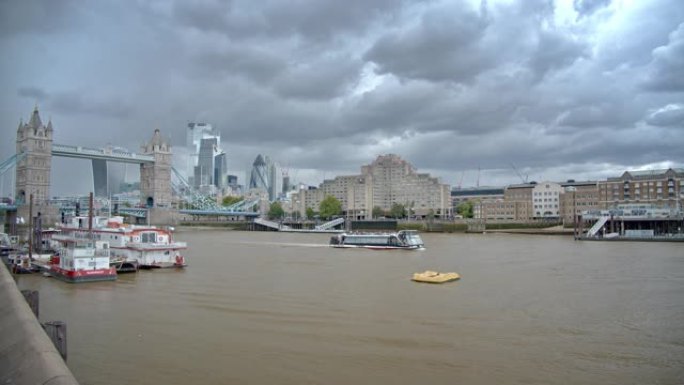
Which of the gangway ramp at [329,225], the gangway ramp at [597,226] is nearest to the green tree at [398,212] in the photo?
the gangway ramp at [329,225]

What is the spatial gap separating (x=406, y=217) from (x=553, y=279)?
13467cm

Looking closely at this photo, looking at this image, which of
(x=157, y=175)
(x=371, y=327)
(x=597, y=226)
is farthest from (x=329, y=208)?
(x=371, y=327)

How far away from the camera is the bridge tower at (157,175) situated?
148 metres

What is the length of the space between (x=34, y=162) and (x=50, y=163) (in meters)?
3.62

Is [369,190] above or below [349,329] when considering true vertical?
above

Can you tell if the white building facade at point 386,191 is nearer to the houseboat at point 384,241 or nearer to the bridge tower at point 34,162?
the bridge tower at point 34,162

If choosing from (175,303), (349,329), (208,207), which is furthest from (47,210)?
(349,329)

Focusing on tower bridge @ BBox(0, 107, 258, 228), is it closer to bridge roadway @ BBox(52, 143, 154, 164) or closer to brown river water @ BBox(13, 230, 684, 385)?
bridge roadway @ BBox(52, 143, 154, 164)

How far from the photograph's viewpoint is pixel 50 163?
4865 inches

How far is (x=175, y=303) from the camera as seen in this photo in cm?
2608

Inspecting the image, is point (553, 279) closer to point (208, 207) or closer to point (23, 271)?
point (23, 271)

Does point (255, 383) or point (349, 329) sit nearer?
point (255, 383)

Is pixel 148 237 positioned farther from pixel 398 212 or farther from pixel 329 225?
pixel 398 212

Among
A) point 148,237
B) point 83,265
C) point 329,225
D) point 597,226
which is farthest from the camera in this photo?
point 329,225
